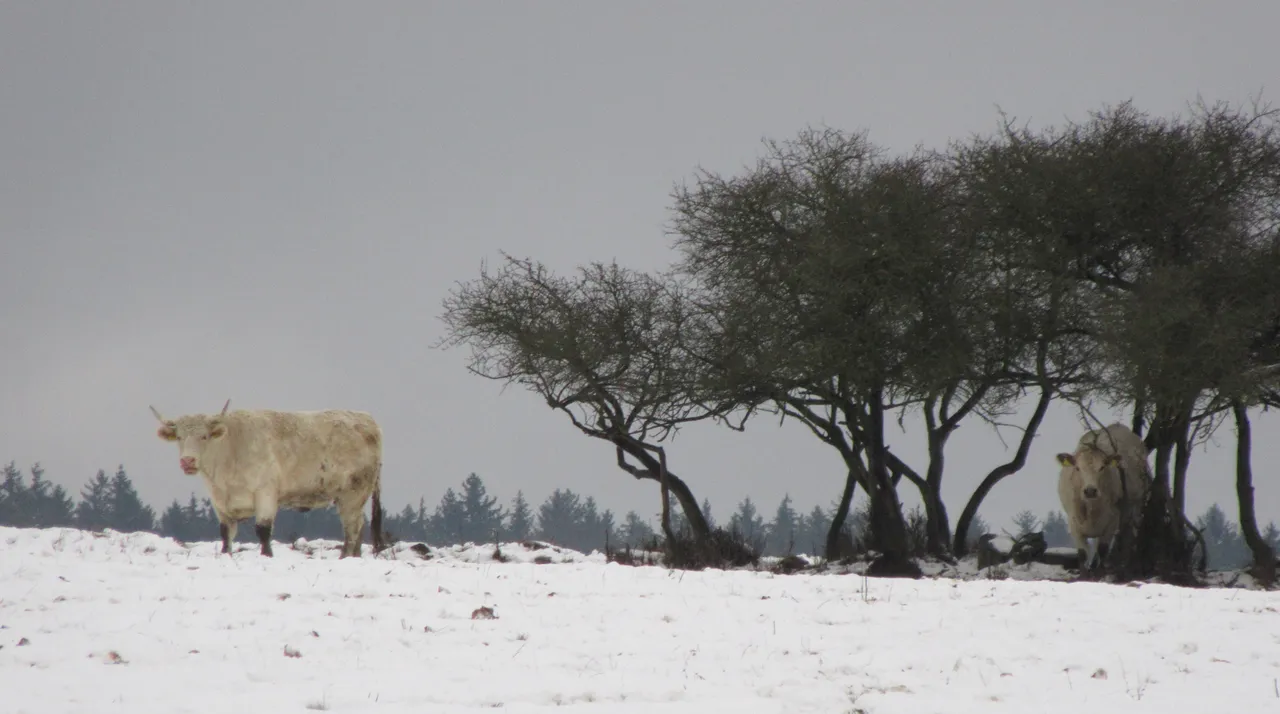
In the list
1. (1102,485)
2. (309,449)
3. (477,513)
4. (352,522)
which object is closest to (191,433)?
(309,449)

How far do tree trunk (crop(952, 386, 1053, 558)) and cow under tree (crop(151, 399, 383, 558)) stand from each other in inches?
525

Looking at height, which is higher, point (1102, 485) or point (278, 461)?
point (1102, 485)

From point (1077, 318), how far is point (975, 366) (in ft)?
7.36

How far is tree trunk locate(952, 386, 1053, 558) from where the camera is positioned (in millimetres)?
27750

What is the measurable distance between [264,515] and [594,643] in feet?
30.1

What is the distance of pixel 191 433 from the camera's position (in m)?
18.5

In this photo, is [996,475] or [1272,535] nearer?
[996,475]

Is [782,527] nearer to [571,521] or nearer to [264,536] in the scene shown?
[571,521]

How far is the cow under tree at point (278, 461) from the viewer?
60.8 feet

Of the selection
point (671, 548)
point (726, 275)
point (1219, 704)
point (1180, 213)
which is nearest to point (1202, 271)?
point (1180, 213)

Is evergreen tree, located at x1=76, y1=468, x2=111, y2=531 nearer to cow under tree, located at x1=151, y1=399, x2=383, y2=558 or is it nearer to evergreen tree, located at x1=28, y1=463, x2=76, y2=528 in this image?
evergreen tree, located at x1=28, y1=463, x2=76, y2=528

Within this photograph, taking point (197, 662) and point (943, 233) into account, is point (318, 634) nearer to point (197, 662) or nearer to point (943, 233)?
point (197, 662)

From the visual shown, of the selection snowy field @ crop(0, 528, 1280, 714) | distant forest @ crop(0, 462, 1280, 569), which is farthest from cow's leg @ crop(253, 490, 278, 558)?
distant forest @ crop(0, 462, 1280, 569)

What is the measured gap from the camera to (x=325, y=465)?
776 inches
